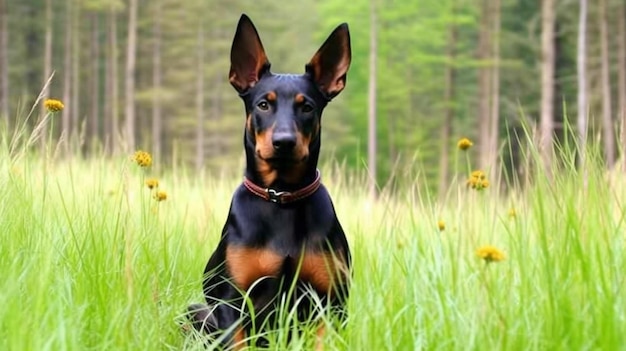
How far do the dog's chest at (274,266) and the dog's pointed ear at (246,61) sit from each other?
2.77ft

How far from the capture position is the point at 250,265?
9.43 feet

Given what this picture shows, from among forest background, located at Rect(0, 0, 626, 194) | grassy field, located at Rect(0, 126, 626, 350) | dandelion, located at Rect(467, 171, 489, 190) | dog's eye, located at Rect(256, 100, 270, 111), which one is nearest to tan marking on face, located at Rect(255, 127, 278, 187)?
dog's eye, located at Rect(256, 100, 270, 111)

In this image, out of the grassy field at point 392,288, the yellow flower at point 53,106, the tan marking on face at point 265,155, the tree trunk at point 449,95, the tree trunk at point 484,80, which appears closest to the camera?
the grassy field at point 392,288

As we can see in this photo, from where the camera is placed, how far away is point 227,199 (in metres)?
6.15

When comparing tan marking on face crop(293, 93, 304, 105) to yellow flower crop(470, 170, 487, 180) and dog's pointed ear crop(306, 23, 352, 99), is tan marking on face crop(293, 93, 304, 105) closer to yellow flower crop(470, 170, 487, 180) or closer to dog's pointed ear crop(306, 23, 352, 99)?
dog's pointed ear crop(306, 23, 352, 99)

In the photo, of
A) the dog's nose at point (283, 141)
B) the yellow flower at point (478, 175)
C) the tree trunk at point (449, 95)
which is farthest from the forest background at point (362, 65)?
the dog's nose at point (283, 141)

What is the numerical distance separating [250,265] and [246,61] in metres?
1.00

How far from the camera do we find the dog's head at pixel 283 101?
2980 mm

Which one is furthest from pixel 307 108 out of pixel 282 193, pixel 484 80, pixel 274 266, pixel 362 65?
pixel 362 65

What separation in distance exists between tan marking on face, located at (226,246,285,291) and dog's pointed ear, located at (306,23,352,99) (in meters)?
0.90

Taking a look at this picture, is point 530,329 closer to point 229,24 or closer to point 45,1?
point 229,24

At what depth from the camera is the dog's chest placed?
287 centimetres

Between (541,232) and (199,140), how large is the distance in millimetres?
29372

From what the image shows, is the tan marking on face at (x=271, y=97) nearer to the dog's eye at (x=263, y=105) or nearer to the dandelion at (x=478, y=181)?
the dog's eye at (x=263, y=105)
